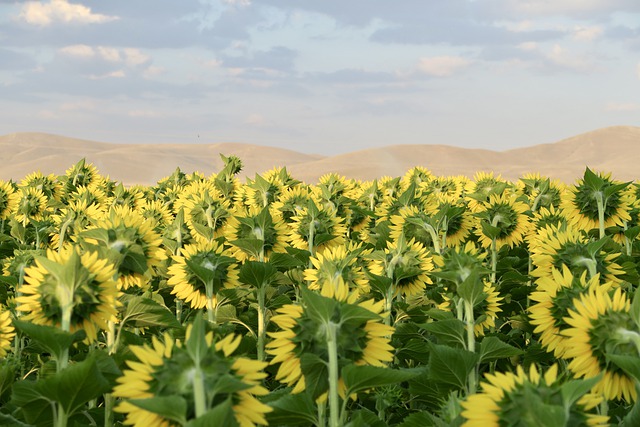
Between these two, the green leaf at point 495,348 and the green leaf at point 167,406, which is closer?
the green leaf at point 167,406

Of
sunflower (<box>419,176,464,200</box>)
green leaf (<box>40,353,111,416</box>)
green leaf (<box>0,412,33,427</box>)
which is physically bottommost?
green leaf (<box>0,412,33,427</box>)

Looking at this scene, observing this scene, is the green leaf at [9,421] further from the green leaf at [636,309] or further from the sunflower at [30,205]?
the sunflower at [30,205]

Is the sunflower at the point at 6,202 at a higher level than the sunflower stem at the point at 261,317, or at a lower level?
higher

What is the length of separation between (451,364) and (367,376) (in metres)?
0.81

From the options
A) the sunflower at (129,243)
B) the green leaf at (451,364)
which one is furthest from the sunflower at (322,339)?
the sunflower at (129,243)

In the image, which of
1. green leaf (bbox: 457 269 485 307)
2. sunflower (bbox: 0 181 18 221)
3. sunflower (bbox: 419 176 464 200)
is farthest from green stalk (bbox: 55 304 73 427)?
sunflower (bbox: 419 176 464 200)

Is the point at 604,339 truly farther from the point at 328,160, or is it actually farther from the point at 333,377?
the point at 328,160

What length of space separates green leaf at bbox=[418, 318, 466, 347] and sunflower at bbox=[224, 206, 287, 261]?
167cm

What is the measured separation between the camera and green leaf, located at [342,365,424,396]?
1933 mm

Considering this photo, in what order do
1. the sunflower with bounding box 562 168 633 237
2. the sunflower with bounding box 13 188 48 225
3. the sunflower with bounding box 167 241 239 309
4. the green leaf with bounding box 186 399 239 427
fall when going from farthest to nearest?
the sunflower with bounding box 13 188 48 225 < the sunflower with bounding box 562 168 633 237 < the sunflower with bounding box 167 241 239 309 < the green leaf with bounding box 186 399 239 427

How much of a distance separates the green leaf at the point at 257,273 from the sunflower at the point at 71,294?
135cm

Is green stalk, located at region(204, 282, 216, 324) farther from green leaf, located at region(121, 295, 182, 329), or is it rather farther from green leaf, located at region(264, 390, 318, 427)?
green leaf, located at region(264, 390, 318, 427)

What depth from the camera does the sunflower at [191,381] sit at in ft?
5.11

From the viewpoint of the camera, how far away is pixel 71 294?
228 centimetres
